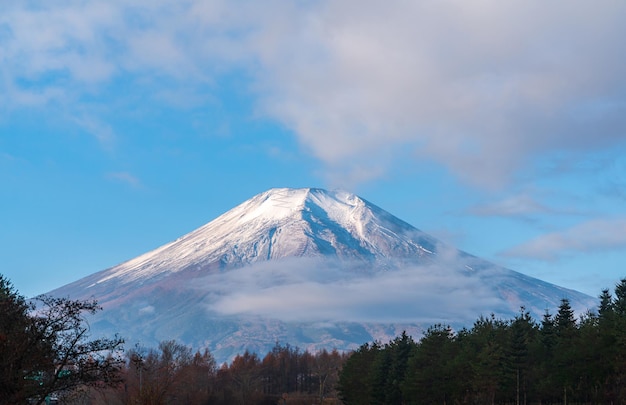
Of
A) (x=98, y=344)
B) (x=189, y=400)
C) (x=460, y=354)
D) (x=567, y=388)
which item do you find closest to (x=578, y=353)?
(x=567, y=388)

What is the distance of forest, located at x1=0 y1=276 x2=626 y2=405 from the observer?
22.7 metres

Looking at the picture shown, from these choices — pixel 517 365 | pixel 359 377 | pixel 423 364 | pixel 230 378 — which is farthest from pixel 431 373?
pixel 230 378

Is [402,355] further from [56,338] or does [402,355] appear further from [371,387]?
[56,338]

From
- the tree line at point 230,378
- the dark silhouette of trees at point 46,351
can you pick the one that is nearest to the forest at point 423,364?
the dark silhouette of trees at point 46,351

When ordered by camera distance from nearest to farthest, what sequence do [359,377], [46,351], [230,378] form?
[46,351] → [359,377] → [230,378]

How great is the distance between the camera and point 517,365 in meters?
59.5

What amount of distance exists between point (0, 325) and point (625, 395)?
3860cm

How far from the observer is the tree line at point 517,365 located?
53.1 metres

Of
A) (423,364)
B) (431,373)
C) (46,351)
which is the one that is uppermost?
(423,364)

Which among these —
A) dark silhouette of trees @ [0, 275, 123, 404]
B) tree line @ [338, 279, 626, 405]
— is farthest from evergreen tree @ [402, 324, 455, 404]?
dark silhouette of trees @ [0, 275, 123, 404]

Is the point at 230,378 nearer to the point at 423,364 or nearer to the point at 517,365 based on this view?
the point at 423,364

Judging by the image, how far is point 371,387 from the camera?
82875mm

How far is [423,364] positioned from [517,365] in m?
13.4

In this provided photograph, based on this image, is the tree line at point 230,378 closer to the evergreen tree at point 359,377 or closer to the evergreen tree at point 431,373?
the evergreen tree at point 359,377
